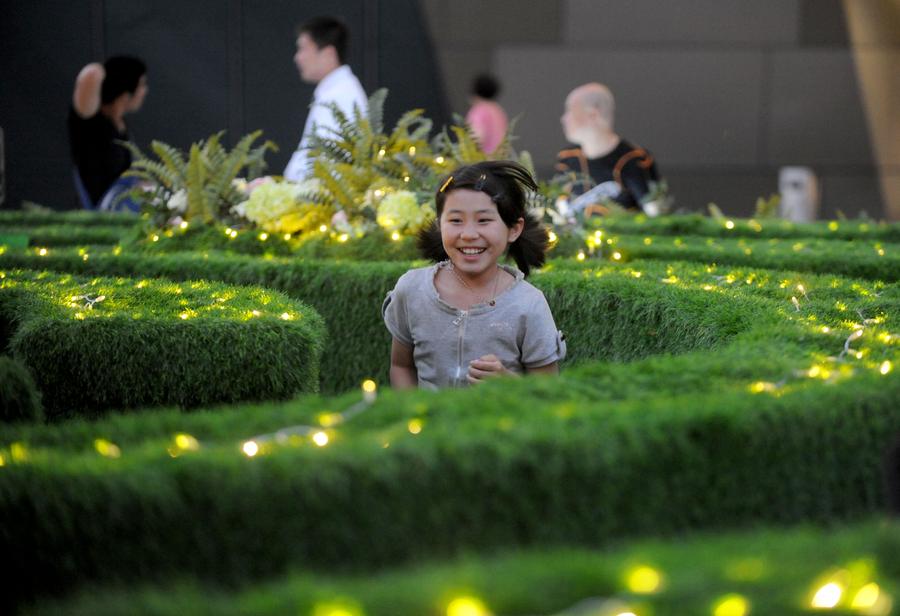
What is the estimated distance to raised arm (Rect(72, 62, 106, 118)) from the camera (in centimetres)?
1018

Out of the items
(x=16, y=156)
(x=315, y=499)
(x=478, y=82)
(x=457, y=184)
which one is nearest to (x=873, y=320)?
(x=457, y=184)

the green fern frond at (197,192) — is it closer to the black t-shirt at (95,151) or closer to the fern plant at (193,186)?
the fern plant at (193,186)

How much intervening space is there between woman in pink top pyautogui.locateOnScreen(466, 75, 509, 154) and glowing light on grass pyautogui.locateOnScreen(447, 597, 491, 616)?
9.36 metres

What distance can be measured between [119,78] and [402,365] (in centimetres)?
667

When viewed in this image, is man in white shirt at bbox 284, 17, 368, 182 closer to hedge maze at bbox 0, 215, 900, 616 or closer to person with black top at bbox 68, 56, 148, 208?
person with black top at bbox 68, 56, 148, 208

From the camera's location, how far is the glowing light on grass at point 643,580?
1.87 metres

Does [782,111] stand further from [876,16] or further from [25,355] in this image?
[25,355]

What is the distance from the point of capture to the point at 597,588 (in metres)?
1.89

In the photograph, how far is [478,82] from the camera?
12.6m

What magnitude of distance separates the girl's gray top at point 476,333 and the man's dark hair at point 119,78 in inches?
262

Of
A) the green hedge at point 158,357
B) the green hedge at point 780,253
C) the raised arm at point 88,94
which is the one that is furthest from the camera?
the raised arm at point 88,94

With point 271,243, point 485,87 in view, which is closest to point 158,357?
point 271,243

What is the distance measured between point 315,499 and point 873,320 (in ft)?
8.86

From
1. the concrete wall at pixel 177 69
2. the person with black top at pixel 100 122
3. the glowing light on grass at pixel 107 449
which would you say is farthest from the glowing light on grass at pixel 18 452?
the concrete wall at pixel 177 69
